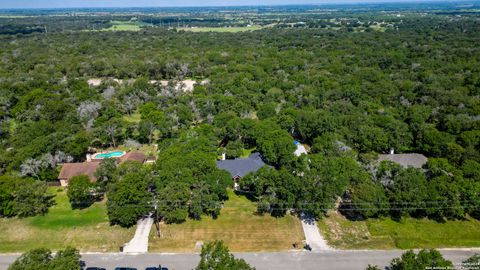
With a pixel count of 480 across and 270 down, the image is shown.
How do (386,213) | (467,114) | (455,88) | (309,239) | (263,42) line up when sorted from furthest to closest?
(263,42), (455,88), (467,114), (386,213), (309,239)

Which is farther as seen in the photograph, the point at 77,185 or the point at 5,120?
the point at 5,120

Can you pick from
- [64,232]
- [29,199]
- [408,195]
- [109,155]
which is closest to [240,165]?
[408,195]

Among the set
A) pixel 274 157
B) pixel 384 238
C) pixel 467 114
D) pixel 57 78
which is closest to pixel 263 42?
pixel 57 78

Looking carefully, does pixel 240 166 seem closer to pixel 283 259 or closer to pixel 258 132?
pixel 258 132

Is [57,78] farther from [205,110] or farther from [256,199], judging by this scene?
[256,199]

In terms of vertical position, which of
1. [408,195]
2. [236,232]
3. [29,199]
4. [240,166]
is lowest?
[236,232]
